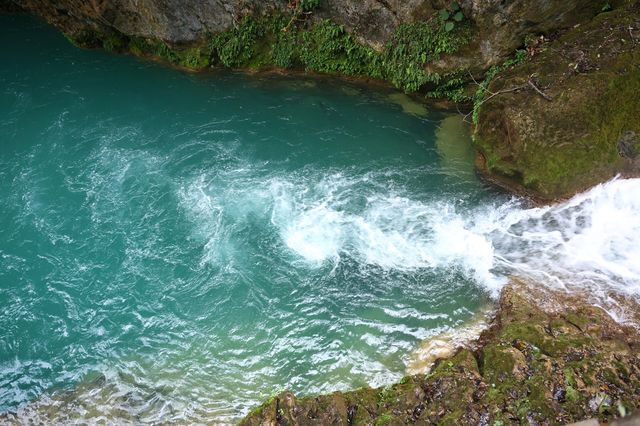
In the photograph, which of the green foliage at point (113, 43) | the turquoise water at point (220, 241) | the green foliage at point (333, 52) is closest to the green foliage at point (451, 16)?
the green foliage at point (333, 52)

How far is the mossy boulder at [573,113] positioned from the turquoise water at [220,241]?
2.95 ft

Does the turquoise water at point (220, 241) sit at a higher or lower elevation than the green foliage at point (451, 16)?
lower

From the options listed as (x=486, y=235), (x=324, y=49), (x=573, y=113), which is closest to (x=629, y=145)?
(x=573, y=113)

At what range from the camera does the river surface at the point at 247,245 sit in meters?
7.25

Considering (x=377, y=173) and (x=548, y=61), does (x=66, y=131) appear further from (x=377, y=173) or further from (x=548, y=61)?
(x=548, y=61)

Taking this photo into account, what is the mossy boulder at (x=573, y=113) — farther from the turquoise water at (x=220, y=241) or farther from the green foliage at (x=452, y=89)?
the green foliage at (x=452, y=89)

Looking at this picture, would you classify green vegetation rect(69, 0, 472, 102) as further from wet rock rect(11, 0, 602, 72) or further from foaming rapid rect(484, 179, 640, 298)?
foaming rapid rect(484, 179, 640, 298)

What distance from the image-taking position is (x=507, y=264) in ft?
26.3

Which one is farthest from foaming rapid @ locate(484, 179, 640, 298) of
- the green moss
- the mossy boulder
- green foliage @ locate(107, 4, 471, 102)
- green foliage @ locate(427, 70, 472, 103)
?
green foliage @ locate(107, 4, 471, 102)

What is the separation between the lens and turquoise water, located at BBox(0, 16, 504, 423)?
7238 mm

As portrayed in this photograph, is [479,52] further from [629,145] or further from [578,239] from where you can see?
[578,239]

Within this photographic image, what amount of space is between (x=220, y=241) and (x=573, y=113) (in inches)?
265

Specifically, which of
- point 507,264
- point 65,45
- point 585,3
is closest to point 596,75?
point 585,3

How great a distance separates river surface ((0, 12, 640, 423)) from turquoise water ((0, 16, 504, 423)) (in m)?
0.03
